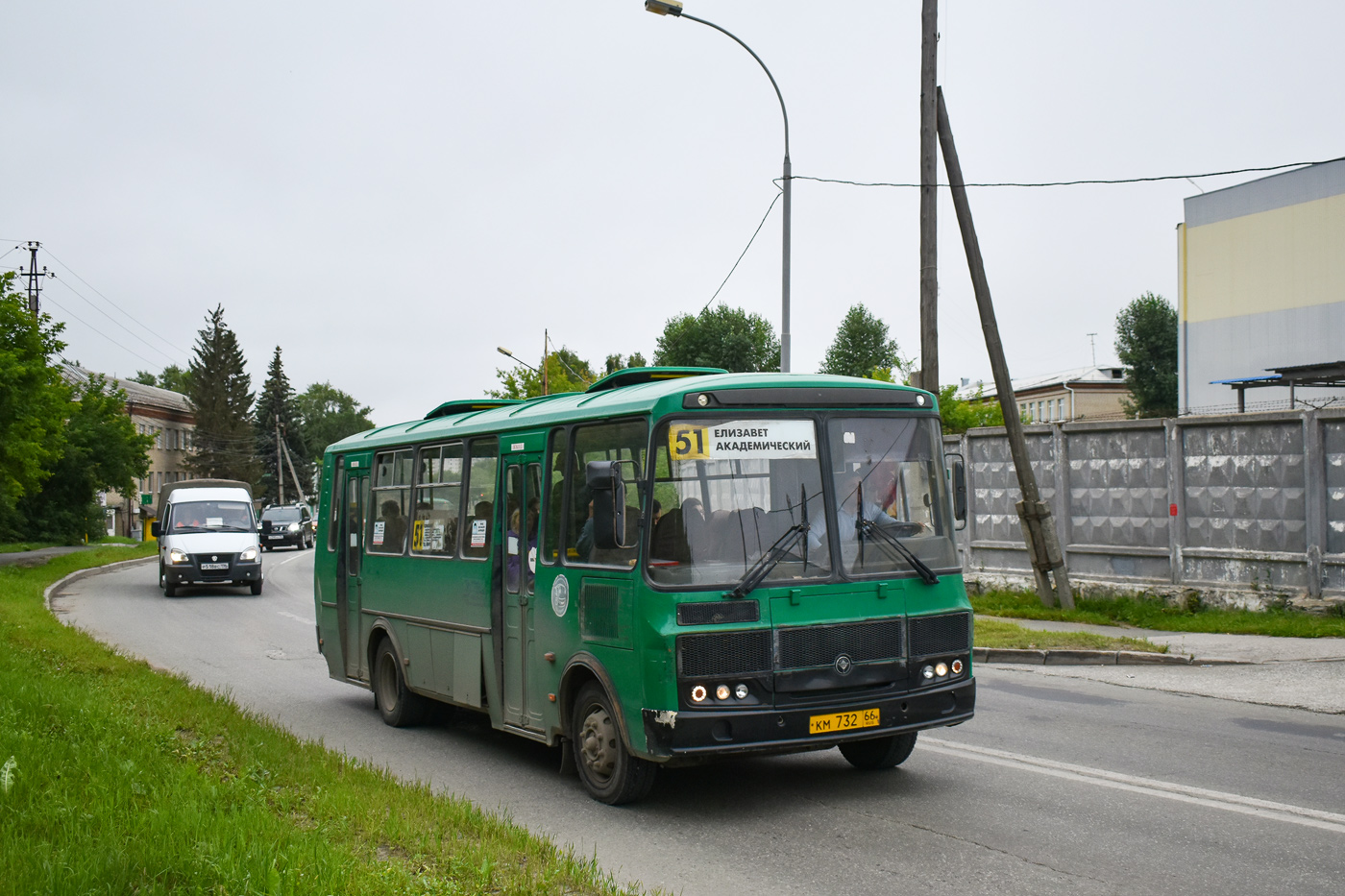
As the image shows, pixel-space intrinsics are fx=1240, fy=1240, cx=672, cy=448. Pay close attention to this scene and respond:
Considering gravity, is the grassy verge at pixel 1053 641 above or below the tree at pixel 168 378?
below

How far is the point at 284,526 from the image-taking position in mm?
50656

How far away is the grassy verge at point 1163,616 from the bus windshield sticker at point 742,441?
903 cm

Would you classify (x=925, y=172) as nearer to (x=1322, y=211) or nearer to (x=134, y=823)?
(x=134, y=823)

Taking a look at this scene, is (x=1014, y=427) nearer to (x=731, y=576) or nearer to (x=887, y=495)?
(x=887, y=495)

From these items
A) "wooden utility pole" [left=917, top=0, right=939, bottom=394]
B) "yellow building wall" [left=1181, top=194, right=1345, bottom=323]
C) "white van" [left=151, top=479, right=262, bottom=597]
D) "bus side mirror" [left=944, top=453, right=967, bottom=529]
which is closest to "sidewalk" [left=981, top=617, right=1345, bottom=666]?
"wooden utility pole" [left=917, top=0, right=939, bottom=394]

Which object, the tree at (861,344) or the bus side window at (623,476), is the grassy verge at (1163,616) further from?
the tree at (861,344)

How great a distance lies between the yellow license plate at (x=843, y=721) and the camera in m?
6.77

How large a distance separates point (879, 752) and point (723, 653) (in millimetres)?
1776

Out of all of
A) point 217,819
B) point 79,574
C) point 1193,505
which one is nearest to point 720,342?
point 79,574

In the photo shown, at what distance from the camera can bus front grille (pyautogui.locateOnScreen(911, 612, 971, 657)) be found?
7.17 metres

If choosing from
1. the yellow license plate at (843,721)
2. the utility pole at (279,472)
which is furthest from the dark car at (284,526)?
the utility pole at (279,472)

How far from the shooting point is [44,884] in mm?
4695

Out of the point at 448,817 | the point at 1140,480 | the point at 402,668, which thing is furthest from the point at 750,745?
the point at 1140,480

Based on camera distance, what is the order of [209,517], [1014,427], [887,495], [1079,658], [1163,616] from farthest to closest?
[209,517] → [1014,427] → [1163,616] → [1079,658] → [887,495]
